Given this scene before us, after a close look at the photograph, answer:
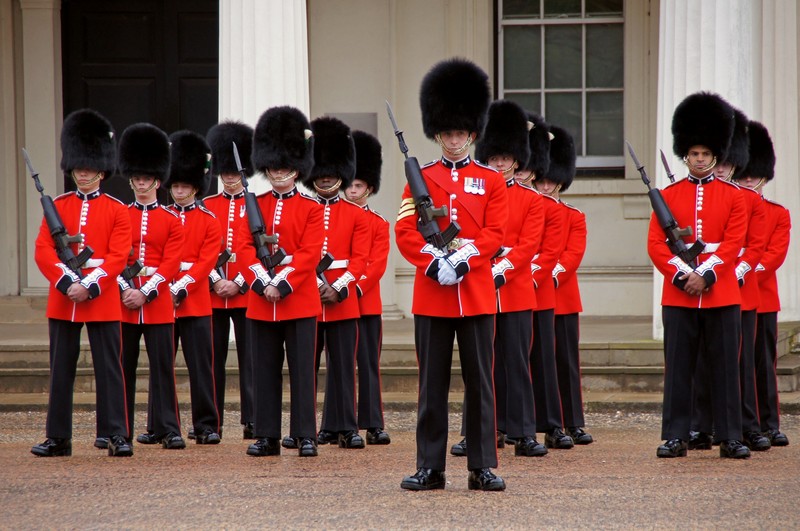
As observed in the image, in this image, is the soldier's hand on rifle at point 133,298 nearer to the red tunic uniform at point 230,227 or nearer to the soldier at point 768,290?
the red tunic uniform at point 230,227

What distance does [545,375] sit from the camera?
28.1ft

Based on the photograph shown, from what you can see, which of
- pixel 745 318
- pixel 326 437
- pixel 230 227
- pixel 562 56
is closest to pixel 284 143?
pixel 230 227

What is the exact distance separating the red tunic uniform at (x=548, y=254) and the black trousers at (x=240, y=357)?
1.78 meters

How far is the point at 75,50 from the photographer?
561 inches

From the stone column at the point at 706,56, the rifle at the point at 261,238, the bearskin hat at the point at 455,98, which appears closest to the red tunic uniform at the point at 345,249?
the rifle at the point at 261,238

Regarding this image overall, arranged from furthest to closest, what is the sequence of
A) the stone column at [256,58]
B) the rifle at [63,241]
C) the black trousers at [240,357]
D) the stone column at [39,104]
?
the stone column at [39,104]
the stone column at [256,58]
the black trousers at [240,357]
the rifle at [63,241]

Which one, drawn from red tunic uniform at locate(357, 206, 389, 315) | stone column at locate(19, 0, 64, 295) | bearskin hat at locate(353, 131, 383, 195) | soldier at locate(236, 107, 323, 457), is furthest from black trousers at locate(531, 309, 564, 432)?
stone column at locate(19, 0, 64, 295)

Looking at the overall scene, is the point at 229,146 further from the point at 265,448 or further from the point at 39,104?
the point at 39,104

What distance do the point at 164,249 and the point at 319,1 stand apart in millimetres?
5853

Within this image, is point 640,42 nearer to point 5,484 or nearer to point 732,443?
point 732,443

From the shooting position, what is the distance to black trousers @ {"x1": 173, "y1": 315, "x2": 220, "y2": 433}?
345 inches

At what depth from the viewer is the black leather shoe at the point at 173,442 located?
8359 mm

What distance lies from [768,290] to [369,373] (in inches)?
95.7

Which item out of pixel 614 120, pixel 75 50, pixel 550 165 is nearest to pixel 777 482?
pixel 550 165
